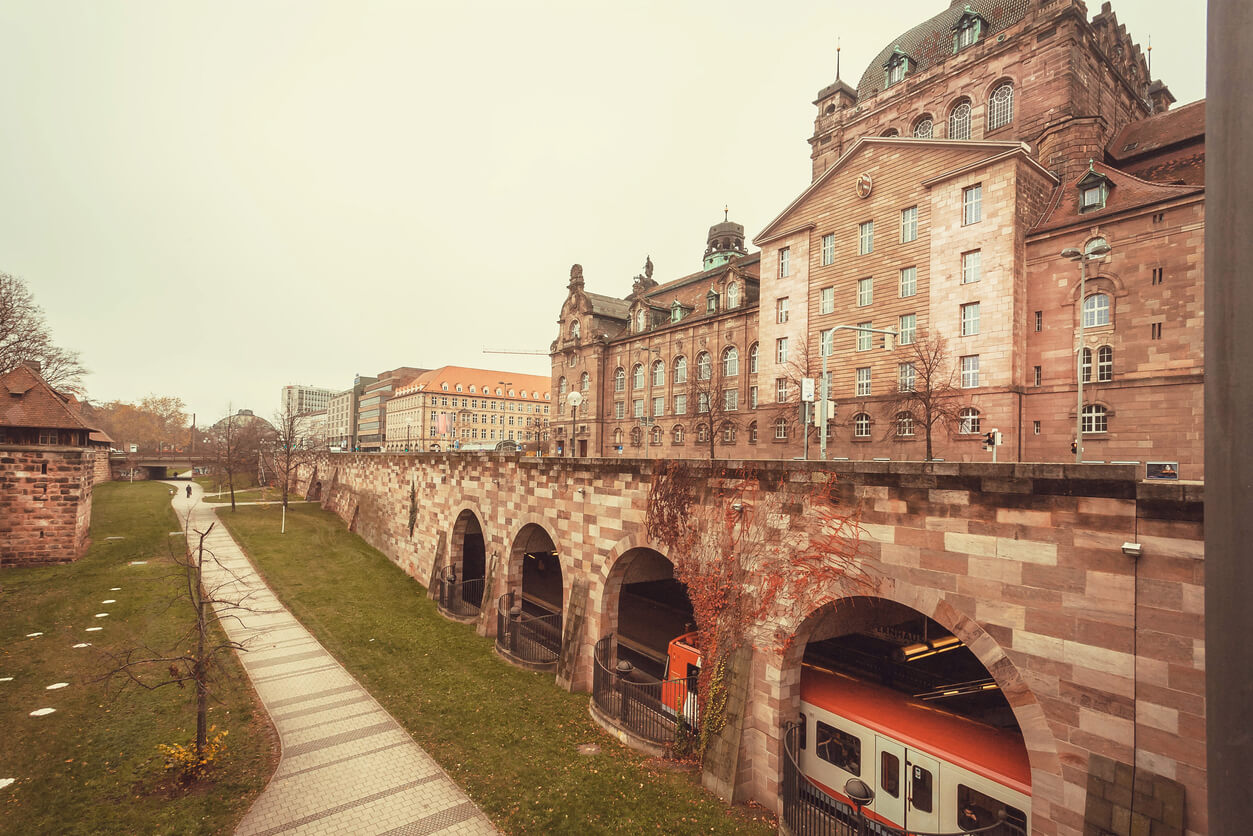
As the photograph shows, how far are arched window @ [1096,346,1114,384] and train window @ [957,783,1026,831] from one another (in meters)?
25.7

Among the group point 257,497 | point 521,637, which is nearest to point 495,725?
point 521,637

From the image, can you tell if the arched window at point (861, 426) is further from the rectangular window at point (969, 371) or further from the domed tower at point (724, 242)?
the domed tower at point (724, 242)

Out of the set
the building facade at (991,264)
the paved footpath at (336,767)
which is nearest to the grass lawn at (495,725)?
the paved footpath at (336,767)

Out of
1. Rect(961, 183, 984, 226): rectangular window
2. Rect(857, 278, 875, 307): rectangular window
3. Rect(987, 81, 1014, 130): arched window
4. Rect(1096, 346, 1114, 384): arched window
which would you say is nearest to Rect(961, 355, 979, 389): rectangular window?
Rect(1096, 346, 1114, 384): arched window

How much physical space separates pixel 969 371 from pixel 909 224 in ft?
30.0

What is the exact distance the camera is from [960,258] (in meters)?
30.2

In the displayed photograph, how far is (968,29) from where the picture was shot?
37938 mm

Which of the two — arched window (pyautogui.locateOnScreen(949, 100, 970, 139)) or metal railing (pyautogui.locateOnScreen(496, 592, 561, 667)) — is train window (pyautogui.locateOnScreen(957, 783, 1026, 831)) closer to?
metal railing (pyautogui.locateOnScreen(496, 592, 561, 667))

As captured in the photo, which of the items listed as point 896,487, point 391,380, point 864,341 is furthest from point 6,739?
point 391,380

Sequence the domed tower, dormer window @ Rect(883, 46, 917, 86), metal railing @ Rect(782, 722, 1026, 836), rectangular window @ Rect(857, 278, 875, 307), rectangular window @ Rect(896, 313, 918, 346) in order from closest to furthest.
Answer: metal railing @ Rect(782, 722, 1026, 836) < rectangular window @ Rect(896, 313, 918, 346) < rectangular window @ Rect(857, 278, 875, 307) < dormer window @ Rect(883, 46, 917, 86) < the domed tower

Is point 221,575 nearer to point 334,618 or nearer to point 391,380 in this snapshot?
point 334,618

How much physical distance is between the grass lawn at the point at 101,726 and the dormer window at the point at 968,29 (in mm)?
50701

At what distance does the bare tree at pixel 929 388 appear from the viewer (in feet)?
94.9

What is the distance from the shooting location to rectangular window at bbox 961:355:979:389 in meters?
29.5
